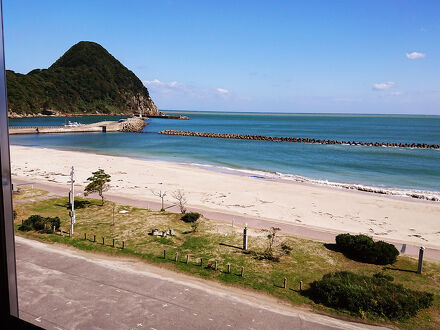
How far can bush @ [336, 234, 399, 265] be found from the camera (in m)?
17.4

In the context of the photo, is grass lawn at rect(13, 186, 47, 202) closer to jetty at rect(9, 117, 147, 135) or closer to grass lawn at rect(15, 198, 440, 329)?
grass lawn at rect(15, 198, 440, 329)

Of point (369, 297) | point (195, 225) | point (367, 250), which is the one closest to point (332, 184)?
point (367, 250)

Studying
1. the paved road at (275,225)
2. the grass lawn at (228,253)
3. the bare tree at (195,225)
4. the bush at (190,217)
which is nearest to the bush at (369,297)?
the grass lawn at (228,253)

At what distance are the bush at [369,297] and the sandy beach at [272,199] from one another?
33.5 feet

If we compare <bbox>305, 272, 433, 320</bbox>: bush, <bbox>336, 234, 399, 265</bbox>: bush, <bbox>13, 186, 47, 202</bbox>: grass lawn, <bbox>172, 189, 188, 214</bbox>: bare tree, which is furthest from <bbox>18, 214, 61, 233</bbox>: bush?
<bbox>336, 234, 399, 265</bbox>: bush

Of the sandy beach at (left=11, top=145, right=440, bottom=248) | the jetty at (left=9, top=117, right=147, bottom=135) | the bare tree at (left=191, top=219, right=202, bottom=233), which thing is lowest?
the sandy beach at (left=11, top=145, right=440, bottom=248)

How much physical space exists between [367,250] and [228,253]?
7.52m

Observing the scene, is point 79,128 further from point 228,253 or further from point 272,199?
point 228,253

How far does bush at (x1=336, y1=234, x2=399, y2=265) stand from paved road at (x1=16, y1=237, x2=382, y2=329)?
642cm

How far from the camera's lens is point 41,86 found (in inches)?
6727

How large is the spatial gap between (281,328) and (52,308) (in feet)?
27.1

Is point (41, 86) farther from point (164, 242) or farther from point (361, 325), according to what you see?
point (361, 325)

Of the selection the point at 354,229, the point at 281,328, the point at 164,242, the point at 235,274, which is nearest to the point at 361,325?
the point at 281,328

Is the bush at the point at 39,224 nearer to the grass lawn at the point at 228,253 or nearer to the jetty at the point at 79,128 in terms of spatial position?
the grass lawn at the point at 228,253
